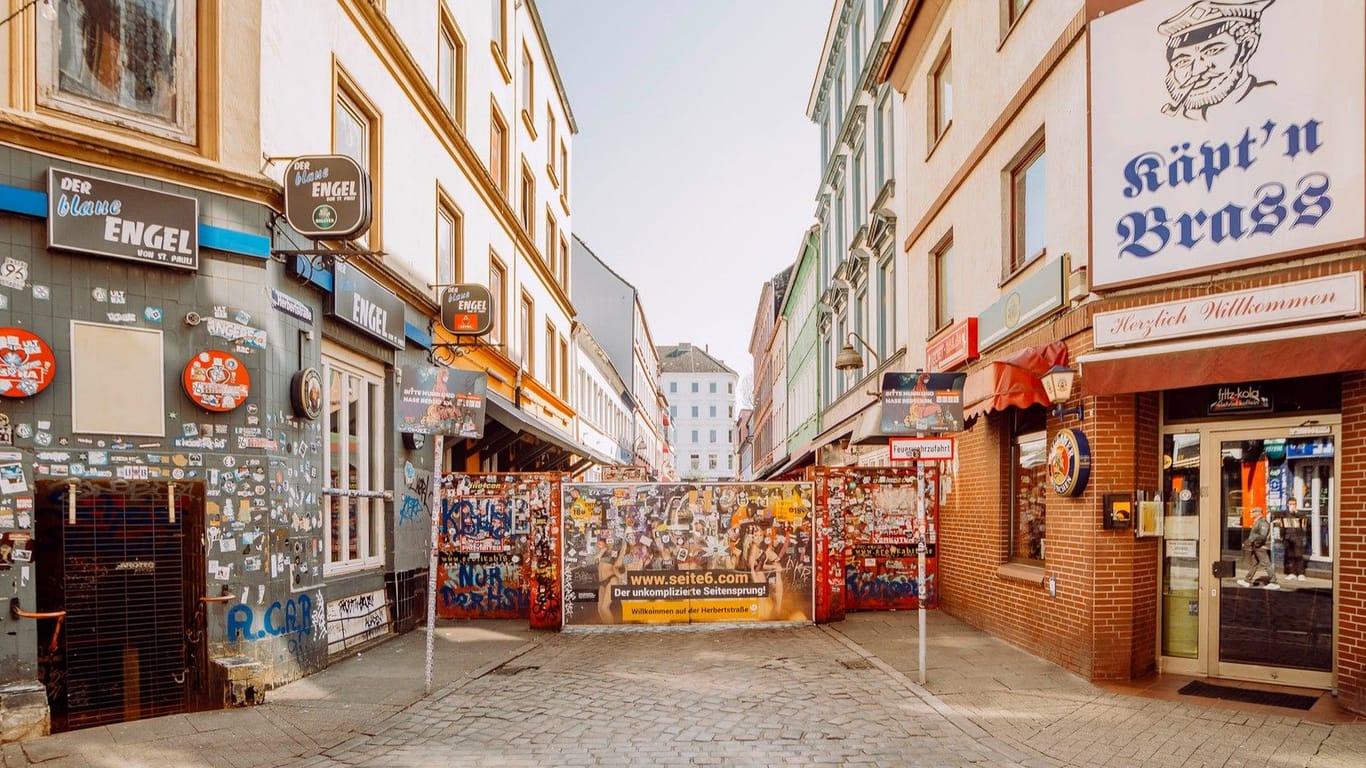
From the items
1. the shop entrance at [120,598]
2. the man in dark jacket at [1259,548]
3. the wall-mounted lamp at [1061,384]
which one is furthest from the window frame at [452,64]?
the man in dark jacket at [1259,548]

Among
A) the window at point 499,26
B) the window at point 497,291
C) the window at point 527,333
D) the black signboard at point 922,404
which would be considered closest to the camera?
the black signboard at point 922,404

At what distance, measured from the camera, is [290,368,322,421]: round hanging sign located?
817cm

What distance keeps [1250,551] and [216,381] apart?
29.2ft

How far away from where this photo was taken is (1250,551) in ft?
25.0

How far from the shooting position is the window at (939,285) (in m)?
13.2

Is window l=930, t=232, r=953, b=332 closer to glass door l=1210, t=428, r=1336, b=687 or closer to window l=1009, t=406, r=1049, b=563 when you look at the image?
window l=1009, t=406, r=1049, b=563

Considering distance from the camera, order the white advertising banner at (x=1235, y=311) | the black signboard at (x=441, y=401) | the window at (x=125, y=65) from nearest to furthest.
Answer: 1. the white advertising banner at (x=1235, y=311)
2. the window at (x=125, y=65)
3. the black signboard at (x=441, y=401)

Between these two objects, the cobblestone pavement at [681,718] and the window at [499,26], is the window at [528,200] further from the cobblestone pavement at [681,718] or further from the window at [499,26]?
the cobblestone pavement at [681,718]

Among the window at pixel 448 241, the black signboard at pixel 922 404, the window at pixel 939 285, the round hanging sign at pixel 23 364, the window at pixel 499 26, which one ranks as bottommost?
the black signboard at pixel 922 404

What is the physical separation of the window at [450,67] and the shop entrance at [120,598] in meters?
8.08

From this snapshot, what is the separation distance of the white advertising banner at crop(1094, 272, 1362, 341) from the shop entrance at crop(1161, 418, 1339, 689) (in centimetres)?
117

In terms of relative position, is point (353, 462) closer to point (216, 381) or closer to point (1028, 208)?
point (216, 381)

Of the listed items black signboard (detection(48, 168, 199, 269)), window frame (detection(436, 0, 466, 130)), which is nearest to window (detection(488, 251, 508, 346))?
window frame (detection(436, 0, 466, 130))

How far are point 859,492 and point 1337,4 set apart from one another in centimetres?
802
